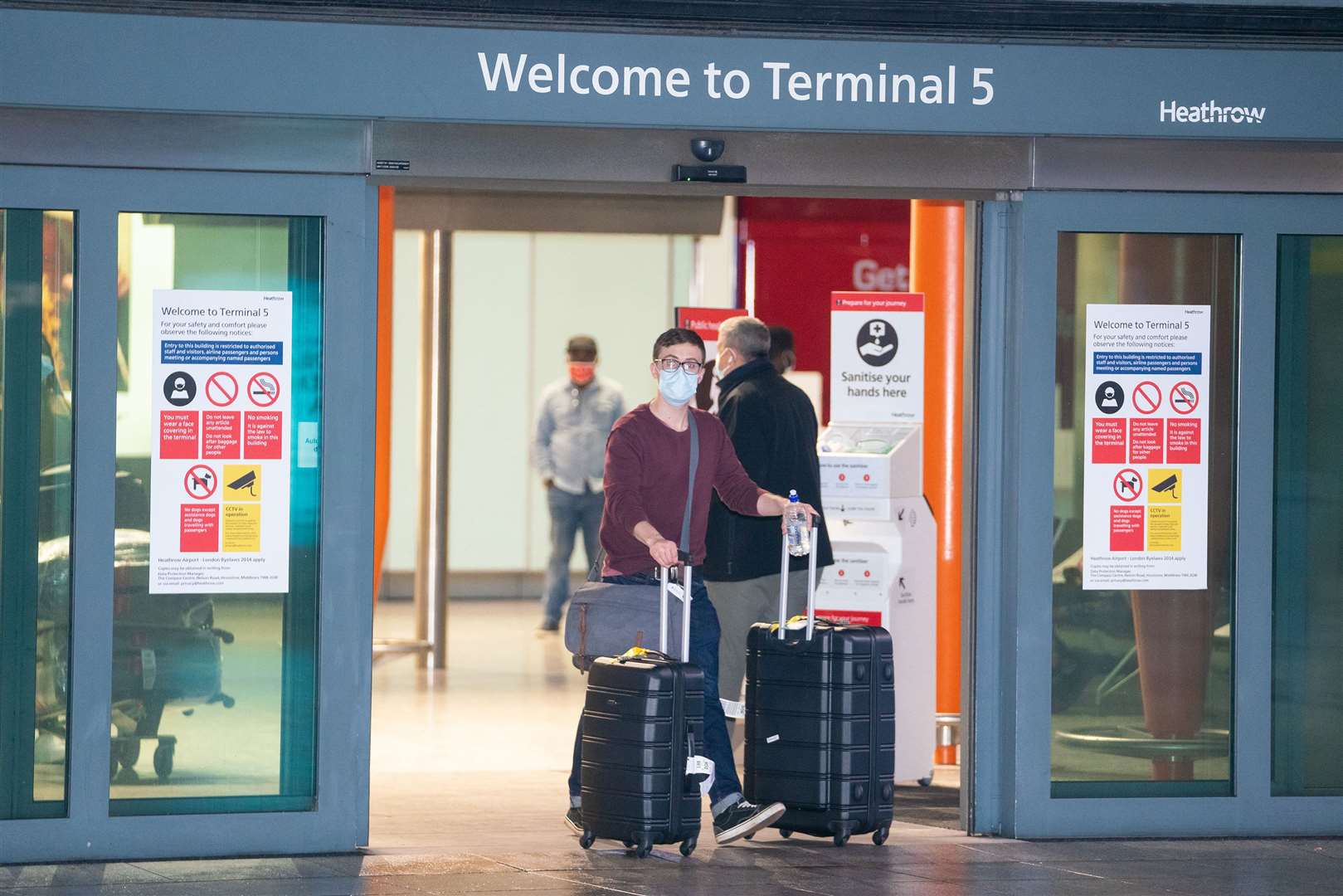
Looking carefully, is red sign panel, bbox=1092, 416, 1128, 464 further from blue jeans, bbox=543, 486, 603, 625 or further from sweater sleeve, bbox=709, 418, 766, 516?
blue jeans, bbox=543, 486, 603, 625

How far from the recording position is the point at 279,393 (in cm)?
622

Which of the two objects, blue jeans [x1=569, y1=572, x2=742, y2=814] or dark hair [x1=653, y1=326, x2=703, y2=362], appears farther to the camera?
blue jeans [x1=569, y1=572, x2=742, y2=814]

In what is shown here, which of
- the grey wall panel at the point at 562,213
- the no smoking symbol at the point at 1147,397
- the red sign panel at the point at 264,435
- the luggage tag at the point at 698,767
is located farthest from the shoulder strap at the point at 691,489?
the grey wall panel at the point at 562,213

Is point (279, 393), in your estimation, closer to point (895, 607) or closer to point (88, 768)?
point (88, 768)

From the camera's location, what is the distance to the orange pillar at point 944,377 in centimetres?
859

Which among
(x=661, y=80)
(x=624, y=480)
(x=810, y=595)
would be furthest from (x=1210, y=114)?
(x=624, y=480)

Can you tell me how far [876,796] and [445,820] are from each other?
1.68 m

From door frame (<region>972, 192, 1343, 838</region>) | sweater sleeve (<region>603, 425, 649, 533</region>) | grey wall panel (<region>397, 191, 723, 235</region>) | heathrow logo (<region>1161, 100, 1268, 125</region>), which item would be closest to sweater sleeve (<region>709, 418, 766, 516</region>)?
sweater sleeve (<region>603, 425, 649, 533</region>)

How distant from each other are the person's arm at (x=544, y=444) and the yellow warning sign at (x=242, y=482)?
20.7 feet

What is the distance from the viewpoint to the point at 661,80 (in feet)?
20.6

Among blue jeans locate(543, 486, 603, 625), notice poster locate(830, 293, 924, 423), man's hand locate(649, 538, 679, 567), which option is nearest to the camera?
man's hand locate(649, 538, 679, 567)

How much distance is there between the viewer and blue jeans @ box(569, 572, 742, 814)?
6406 mm

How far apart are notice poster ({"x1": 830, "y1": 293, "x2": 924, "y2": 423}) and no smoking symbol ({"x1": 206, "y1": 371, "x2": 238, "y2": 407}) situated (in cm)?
295

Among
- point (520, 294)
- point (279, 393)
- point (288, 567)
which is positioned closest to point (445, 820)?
point (288, 567)
